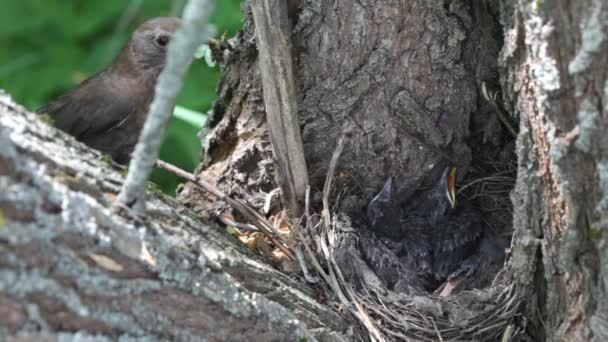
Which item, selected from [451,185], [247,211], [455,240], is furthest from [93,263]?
[455,240]

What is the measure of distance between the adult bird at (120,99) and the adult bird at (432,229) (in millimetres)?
1106

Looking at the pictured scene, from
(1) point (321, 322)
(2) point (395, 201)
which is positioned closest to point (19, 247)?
(1) point (321, 322)

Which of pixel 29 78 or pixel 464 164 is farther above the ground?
pixel 464 164

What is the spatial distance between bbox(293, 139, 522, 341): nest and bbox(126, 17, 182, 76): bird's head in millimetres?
1087

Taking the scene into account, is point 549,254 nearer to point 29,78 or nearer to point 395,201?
point 395,201

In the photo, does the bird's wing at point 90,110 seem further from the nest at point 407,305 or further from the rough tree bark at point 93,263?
the rough tree bark at point 93,263

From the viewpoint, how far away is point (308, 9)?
8.64 feet

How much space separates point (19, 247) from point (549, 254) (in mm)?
1342

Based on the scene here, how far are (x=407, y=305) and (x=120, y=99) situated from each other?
1.54 m

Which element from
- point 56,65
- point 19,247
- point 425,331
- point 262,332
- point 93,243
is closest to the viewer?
point 19,247

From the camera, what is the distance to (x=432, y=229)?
10.7ft

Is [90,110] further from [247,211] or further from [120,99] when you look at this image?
[247,211]

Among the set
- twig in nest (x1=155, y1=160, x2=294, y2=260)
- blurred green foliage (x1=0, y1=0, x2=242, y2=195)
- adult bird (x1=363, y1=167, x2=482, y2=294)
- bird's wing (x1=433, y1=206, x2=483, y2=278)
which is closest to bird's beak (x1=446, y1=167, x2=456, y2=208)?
adult bird (x1=363, y1=167, x2=482, y2=294)

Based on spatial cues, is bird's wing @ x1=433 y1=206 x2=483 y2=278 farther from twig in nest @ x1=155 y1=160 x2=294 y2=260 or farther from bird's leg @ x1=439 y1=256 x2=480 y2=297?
twig in nest @ x1=155 y1=160 x2=294 y2=260
